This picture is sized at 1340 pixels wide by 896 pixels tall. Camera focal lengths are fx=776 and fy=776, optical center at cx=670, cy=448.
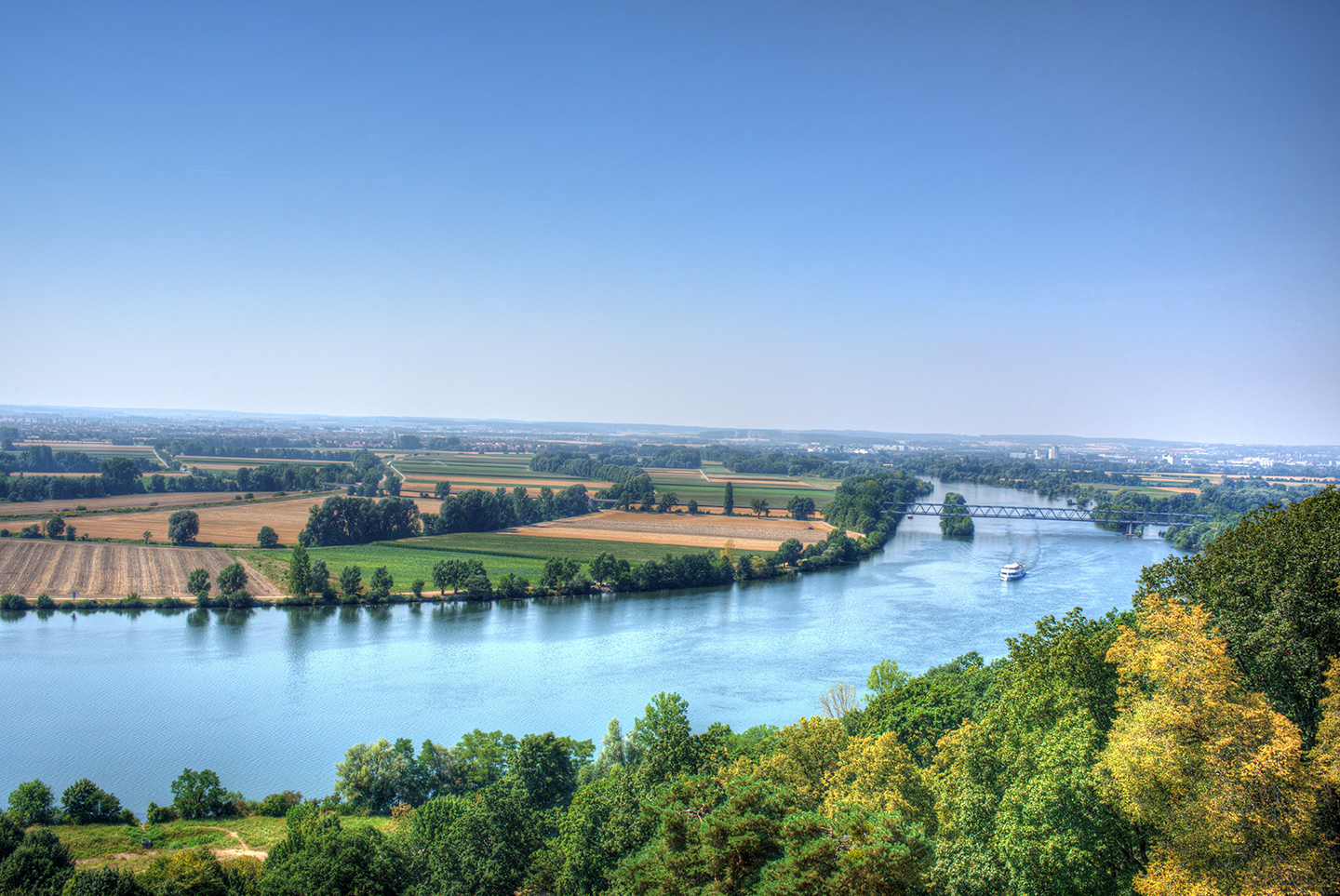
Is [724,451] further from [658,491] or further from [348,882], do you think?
[348,882]

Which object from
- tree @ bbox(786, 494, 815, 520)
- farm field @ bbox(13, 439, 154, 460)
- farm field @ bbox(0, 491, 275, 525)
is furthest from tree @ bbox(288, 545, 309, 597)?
farm field @ bbox(13, 439, 154, 460)

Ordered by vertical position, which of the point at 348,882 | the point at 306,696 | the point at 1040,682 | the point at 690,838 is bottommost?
the point at 306,696

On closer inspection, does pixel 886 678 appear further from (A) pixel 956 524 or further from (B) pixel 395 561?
(A) pixel 956 524

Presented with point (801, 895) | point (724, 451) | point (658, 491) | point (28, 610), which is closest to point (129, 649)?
point (28, 610)

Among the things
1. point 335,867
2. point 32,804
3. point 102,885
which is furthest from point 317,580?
point 335,867

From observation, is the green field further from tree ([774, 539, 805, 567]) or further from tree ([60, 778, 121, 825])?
tree ([60, 778, 121, 825])

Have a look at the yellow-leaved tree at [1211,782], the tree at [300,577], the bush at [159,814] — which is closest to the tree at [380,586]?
the tree at [300,577]
